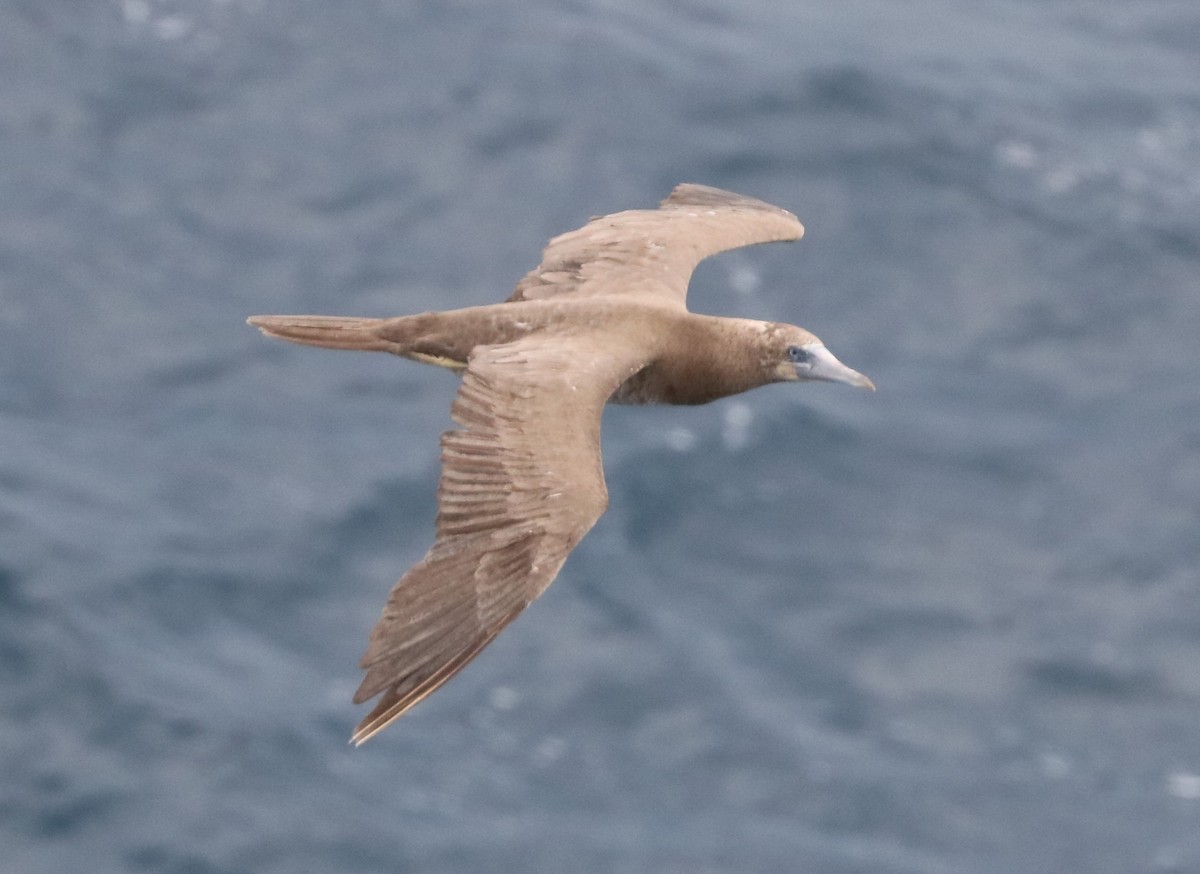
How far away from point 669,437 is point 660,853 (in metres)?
4.59

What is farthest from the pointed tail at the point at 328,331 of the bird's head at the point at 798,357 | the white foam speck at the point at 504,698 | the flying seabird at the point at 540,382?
the white foam speck at the point at 504,698

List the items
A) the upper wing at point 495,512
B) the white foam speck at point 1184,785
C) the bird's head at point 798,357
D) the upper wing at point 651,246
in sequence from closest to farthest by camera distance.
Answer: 1. the upper wing at point 495,512
2. the bird's head at point 798,357
3. the upper wing at point 651,246
4. the white foam speck at point 1184,785

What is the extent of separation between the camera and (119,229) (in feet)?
80.8

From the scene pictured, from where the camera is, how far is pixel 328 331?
1163cm

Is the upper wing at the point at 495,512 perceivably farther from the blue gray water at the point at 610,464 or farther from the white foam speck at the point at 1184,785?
the white foam speck at the point at 1184,785

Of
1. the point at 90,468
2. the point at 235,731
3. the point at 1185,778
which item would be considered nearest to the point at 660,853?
the point at 235,731

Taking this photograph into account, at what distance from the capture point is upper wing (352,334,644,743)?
9188 mm

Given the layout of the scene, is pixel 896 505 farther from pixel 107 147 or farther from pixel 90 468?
pixel 107 147

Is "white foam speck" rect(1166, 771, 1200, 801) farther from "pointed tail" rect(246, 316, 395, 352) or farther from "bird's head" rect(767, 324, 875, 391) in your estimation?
"pointed tail" rect(246, 316, 395, 352)

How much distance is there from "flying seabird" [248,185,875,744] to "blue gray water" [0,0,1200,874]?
814cm

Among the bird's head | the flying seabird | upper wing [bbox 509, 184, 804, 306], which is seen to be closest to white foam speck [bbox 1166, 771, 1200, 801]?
upper wing [bbox 509, 184, 804, 306]

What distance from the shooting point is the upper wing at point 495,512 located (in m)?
9.19

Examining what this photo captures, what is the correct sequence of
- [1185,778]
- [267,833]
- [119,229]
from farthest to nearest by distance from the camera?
[119,229] → [1185,778] → [267,833]

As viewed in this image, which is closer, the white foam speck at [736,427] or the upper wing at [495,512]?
the upper wing at [495,512]
